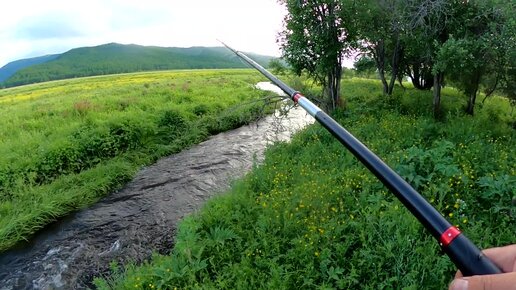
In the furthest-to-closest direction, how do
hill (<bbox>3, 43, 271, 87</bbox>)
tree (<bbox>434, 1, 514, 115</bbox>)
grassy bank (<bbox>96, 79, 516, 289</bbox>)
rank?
hill (<bbox>3, 43, 271, 87</bbox>) < tree (<bbox>434, 1, 514, 115</bbox>) < grassy bank (<bbox>96, 79, 516, 289</bbox>)

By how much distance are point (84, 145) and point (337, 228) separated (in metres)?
12.0

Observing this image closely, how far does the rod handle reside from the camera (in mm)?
1519

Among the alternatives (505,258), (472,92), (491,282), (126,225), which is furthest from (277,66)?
(491,282)

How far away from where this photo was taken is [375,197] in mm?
6746

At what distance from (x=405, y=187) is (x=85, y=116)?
62.5 ft

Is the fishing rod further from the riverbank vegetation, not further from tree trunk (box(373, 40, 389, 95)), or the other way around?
tree trunk (box(373, 40, 389, 95))

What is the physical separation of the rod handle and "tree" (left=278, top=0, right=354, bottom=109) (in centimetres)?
1385

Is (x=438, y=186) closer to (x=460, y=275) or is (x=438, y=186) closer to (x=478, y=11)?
(x=460, y=275)

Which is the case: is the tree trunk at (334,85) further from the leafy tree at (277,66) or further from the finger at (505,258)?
the finger at (505,258)

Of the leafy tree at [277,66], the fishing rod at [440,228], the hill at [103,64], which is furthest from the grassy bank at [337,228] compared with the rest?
the hill at [103,64]

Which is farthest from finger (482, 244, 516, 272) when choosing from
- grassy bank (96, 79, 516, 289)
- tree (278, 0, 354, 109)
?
tree (278, 0, 354, 109)

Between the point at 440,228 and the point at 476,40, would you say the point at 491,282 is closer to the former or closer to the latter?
the point at 440,228

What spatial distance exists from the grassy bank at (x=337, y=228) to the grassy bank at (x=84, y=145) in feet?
16.2

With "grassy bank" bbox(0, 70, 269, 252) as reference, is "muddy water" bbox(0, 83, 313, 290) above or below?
below
